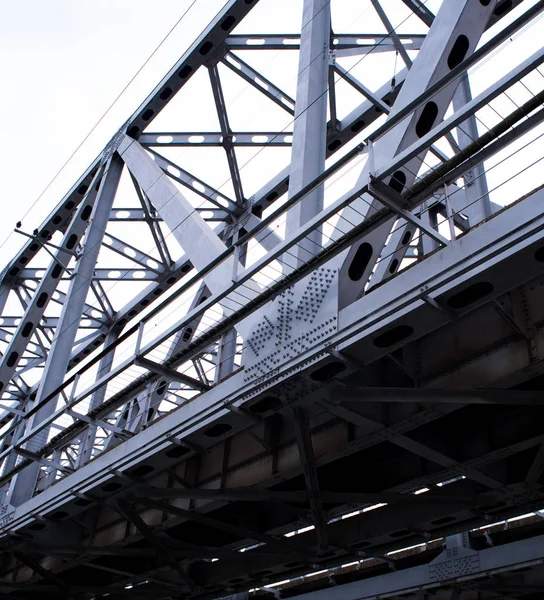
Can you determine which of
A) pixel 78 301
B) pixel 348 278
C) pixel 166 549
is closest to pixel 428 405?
pixel 348 278

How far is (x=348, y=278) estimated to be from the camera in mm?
9859

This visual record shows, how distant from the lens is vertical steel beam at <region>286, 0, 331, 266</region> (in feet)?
39.5

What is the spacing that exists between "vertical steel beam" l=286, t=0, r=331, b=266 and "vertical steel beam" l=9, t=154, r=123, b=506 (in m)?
9.50

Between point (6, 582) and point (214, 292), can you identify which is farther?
point (6, 582)

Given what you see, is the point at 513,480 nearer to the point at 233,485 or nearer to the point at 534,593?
the point at 233,485

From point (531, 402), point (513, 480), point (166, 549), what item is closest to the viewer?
point (531, 402)

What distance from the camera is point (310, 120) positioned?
1341 centimetres

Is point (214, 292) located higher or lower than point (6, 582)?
higher

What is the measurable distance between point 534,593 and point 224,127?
1601 cm

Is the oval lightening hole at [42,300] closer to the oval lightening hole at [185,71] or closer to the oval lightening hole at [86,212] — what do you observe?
A: the oval lightening hole at [86,212]

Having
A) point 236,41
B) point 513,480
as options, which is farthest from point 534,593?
point 236,41

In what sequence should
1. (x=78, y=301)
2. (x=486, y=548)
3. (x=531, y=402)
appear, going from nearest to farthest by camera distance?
(x=531, y=402) < (x=486, y=548) < (x=78, y=301)

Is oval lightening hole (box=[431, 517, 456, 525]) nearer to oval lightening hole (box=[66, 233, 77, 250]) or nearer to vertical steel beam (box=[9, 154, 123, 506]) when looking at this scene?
vertical steel beam (box=[9, 154, 123, 506])

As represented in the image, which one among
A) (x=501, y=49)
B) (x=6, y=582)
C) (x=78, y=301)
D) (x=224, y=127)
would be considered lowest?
Answer: (x=6, y=582)
